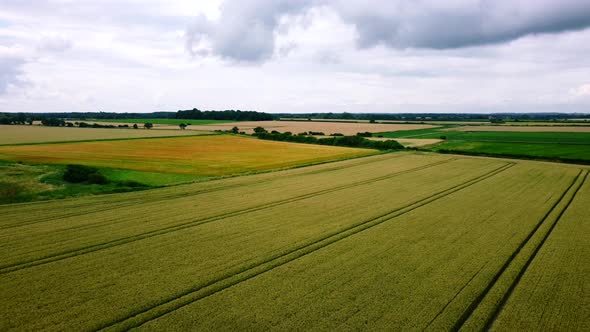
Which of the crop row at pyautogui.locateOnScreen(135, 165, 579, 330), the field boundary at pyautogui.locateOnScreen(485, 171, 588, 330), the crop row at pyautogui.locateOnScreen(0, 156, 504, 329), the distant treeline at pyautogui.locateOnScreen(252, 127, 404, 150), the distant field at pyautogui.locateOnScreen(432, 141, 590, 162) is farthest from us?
the distant treeline at pyautogui.locateOnScreen(252, 127, 404, 150)

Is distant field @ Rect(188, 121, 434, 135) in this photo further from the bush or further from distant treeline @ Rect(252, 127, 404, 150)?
the bush

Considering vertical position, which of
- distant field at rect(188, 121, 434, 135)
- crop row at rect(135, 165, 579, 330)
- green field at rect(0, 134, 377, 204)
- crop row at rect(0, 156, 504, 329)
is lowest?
crop row at rect(135, 165, 579, 330)

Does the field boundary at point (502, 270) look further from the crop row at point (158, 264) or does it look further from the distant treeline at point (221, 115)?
the distant treeline at point (221, 115)

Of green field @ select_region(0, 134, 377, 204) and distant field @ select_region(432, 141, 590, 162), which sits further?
distant field @ select_region(432, 141, 590, 162)

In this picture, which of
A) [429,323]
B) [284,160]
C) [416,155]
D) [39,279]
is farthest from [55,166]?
[416,155]

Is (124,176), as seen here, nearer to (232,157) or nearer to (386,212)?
(232,157)

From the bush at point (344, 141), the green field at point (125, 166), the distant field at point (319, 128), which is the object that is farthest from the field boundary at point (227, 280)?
the distant field at point (319, 128)

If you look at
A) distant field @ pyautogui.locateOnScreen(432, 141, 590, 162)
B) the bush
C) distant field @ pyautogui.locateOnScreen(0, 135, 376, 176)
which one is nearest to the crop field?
distant field @ pyautogui.locateOnScreen(0, 135, 376, 176)

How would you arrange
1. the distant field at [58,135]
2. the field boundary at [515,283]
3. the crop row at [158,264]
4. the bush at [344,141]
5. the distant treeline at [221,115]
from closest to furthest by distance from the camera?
the field boundary at [515,283], the crop row at [158,264], the distant field at [58,135], the bush at [344,141], the distant treeline at [221,115]
